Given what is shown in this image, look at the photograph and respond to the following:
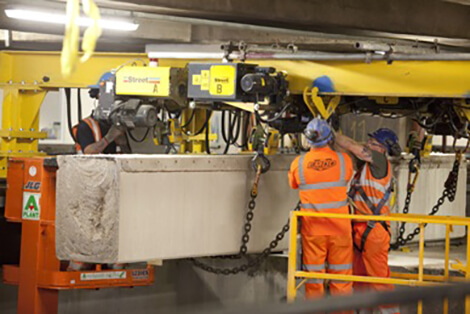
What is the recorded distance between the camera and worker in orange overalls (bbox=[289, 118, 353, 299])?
8.98 meters

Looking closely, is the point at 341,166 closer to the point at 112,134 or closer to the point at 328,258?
the point at 328,258

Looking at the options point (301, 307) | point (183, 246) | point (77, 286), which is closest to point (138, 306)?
point (77, 286)

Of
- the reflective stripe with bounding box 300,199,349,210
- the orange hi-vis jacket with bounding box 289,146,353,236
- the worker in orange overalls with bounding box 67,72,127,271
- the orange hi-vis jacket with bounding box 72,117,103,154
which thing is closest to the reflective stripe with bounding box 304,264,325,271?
the orange hi-vis jacket with bounding box 289,146,353,236

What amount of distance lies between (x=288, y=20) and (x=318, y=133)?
236 centimetres

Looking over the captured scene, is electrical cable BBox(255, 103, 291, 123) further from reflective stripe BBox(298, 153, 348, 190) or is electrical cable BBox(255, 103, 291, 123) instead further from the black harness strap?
the black harness strap

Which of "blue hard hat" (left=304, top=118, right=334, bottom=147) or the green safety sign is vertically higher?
"blue hard hat" (left=304, top=118, right=334, bottom=147)

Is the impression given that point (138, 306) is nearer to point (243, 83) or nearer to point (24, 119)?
point (24, 119)

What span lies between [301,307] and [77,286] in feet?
24.1

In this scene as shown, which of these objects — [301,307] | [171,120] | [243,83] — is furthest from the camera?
[171,120]

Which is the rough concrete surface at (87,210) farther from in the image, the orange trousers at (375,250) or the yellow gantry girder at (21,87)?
the yellow gantry girder at (21,87)

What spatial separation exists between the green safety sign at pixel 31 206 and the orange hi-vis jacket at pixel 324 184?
275 cm

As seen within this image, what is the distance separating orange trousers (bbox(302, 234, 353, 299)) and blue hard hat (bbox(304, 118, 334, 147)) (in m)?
0.90

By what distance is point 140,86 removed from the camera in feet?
31.0

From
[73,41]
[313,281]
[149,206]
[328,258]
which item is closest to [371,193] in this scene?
A: [328,258]
